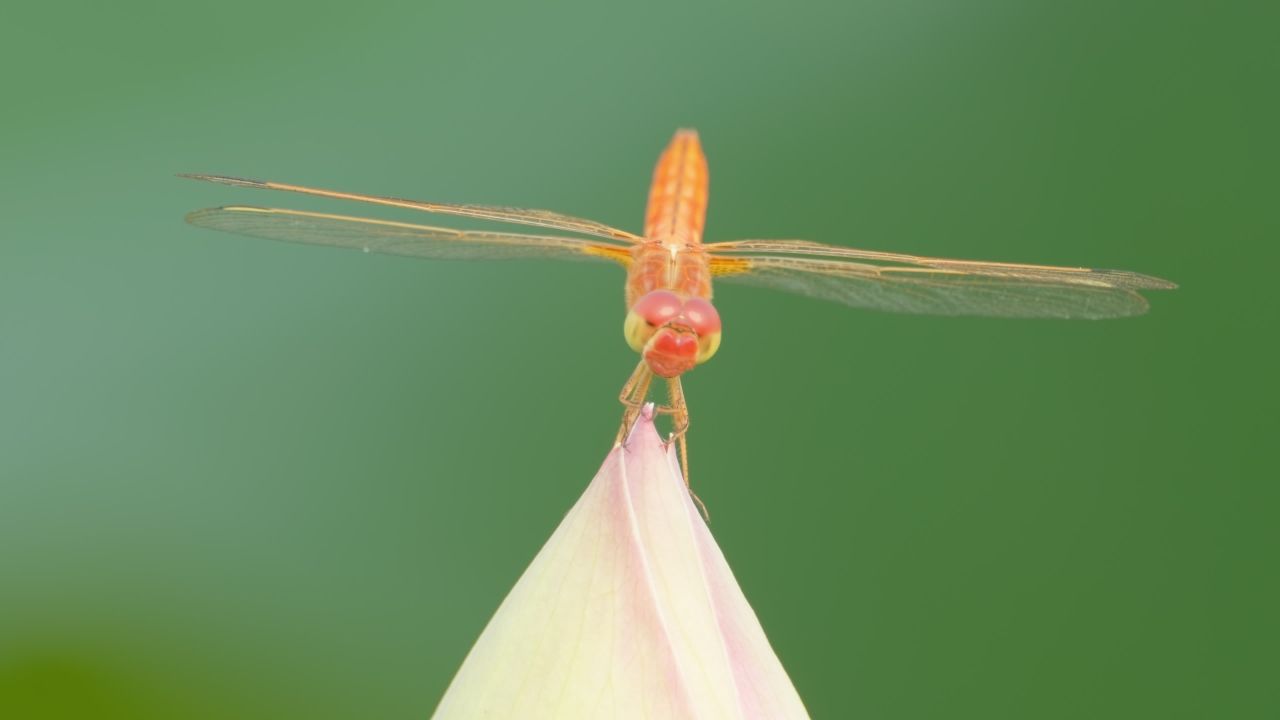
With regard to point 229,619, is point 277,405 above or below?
above

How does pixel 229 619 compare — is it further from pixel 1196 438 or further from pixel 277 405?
pixel 1196 438

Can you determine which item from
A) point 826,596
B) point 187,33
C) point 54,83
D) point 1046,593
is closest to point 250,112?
point 187,33

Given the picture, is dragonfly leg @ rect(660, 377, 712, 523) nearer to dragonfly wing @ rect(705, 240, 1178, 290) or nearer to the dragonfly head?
the dragonfly head

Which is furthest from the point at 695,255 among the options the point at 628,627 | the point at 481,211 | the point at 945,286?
the point at 628,627

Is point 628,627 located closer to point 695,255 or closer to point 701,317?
point 701,317

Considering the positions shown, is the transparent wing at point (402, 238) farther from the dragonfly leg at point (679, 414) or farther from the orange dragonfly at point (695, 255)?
the dragonfly leg at point (679, 414)

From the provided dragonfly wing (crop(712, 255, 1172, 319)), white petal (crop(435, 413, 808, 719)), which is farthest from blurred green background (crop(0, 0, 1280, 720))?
white petal (crop(435, 413, 808, 719))
